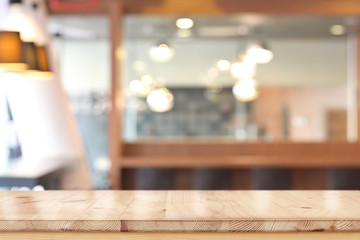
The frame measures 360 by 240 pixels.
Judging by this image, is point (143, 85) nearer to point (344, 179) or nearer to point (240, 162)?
point (240, 162)

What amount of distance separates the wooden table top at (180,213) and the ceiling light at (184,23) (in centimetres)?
594

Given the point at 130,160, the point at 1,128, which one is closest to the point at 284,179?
the point at 130,160

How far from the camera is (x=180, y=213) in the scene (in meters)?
1.63

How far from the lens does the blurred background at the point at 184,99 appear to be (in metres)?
5.94

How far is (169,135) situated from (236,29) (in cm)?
254

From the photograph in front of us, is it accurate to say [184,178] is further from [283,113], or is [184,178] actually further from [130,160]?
[283,113]

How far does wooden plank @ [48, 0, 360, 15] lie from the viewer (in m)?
6.14

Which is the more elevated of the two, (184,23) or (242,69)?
(184,23)

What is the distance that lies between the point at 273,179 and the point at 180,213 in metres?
3.80

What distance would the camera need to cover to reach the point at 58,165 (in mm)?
5566

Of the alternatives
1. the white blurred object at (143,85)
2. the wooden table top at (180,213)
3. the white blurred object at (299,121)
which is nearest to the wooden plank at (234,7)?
the white blurred object at (143,85)

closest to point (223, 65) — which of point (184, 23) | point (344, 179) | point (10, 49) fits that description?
point (184, 23)

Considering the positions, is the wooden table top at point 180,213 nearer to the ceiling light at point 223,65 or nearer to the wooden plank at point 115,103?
the wooden plank at point 115,103

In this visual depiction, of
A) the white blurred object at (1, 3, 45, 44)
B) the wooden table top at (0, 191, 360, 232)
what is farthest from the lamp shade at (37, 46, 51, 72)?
the wooden table top at (0, 191, 360, 232)
